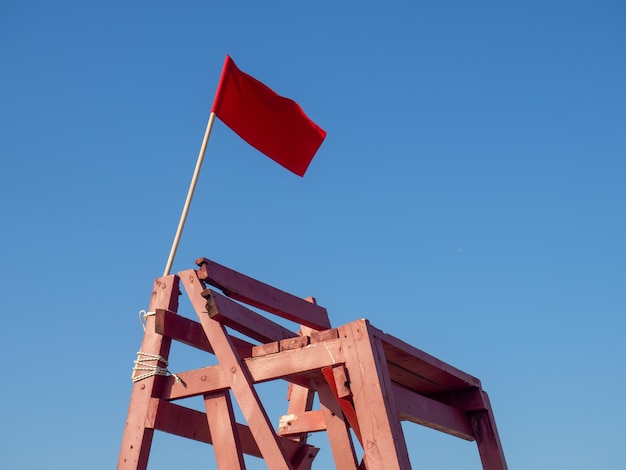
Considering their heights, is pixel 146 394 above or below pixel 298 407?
below

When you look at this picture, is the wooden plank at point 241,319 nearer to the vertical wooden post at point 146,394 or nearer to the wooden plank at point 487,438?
the vertical wooden post at point 146,394

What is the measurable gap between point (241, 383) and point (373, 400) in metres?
0.77

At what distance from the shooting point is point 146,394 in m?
4.27

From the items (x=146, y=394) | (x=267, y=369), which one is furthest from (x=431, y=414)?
(x=146, y=394)

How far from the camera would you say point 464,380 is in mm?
4645

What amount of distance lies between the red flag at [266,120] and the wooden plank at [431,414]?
9.16 ft

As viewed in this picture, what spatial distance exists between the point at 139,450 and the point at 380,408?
1493 mm

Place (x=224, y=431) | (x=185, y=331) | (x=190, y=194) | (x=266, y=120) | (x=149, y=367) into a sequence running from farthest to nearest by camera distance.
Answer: (x=266, y=120) < (x=190, y=194) < (x=185, y=331) < (x=149, y=367) < (x=224, y=431)

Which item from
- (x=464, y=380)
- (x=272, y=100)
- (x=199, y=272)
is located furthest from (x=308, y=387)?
(x=272, y=100)

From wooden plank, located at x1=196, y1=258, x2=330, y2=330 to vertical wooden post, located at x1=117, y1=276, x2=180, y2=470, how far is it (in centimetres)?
48

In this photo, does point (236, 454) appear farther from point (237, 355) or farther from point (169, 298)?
point (169, 298)

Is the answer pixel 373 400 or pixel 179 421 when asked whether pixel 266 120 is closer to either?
pixel 179 421

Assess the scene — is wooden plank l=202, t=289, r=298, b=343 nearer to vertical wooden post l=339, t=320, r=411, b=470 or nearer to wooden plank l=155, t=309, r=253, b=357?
wooden plank l=155, t=309, r=253, b=357

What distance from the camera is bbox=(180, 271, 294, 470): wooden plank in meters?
3.72
